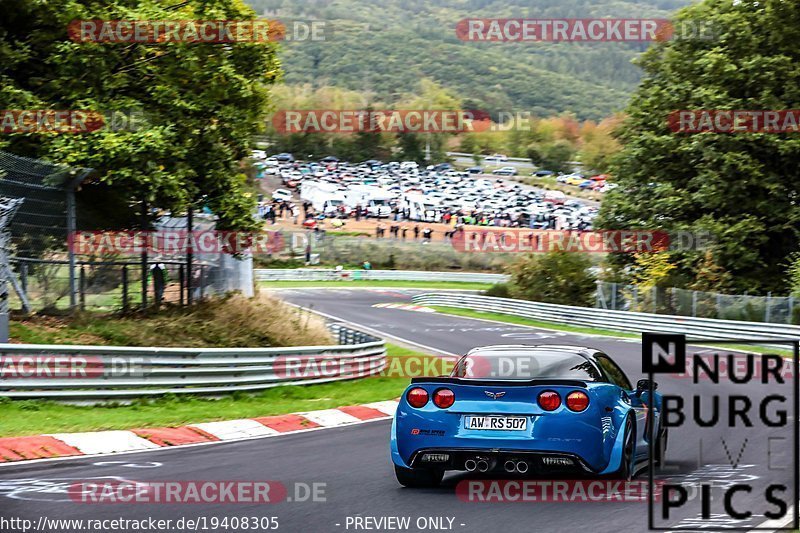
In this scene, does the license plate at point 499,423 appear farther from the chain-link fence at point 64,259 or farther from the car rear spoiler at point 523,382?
the chain-link fence at point 64,259

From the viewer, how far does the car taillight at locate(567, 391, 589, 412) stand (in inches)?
349

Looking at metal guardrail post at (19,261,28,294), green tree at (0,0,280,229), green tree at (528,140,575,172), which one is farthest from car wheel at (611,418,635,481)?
green tree at (528,140,575,172)

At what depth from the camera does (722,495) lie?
29.6ft

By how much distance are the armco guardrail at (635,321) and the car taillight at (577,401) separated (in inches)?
698

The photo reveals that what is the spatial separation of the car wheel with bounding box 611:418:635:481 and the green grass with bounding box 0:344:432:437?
21.9 feet

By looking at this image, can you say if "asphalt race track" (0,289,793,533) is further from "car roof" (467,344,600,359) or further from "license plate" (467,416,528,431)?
"car roof" (467,344,600,359)

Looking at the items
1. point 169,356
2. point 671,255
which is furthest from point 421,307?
point 169,356

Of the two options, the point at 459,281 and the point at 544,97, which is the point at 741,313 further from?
the point at 544,97

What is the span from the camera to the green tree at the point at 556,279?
147ft

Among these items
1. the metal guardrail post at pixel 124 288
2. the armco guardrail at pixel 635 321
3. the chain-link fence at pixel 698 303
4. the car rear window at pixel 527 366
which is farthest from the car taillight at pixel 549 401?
the chain-link fence at pixel 698 303

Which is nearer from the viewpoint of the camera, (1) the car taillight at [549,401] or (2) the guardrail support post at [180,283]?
(1) the car taillight at [549,401]
